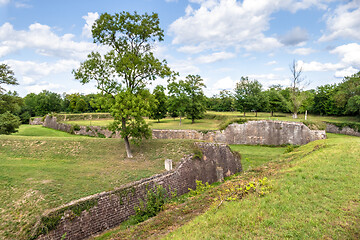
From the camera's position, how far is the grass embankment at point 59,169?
417 inches

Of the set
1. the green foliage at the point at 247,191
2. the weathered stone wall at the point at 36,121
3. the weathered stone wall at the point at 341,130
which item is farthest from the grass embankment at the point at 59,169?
the weathered stone wall at the point at 36,121

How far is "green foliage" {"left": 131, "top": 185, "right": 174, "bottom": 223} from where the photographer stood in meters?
11.6

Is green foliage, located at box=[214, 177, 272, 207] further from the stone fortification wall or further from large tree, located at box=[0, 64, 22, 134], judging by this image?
large tree, located at box=[0, 64, 22, 134]

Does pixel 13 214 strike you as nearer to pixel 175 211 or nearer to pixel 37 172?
pixel 37 172

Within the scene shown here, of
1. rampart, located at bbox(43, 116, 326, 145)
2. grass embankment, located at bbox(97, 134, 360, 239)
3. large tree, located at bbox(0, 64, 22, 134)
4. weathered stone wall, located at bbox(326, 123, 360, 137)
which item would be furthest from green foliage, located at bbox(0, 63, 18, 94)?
weathered stone wall, located at bbox(326, 123, 360, 137)

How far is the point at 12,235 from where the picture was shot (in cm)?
910

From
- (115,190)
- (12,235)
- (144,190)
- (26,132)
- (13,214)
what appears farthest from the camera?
(26,132)

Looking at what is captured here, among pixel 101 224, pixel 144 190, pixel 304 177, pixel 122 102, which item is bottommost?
pixel 101 224

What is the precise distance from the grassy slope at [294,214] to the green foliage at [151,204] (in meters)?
5.23

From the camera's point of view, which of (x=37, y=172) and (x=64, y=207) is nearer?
(x=64, y=207)

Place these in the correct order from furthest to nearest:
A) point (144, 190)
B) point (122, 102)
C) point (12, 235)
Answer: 1. point (122, 102)
2. point (144, 190)
3. point (12, 235)

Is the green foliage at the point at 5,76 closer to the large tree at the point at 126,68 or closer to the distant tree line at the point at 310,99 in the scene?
the large tree at the point at 126,68

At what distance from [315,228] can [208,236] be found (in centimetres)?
294

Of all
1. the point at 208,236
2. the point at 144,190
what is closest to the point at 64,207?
the point at 144,190
